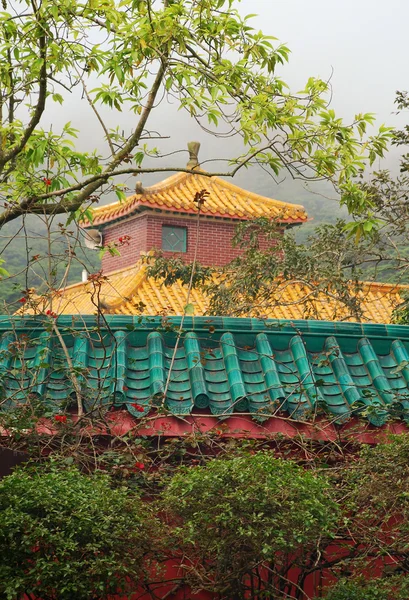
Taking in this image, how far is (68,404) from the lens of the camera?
387 cm

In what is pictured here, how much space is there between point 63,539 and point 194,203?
15.4 meters

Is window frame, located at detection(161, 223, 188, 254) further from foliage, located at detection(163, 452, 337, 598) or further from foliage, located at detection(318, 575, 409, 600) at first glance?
foliage, located at detection(318, 575, 409, 600)

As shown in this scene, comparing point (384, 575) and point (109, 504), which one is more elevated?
point (109, 504)

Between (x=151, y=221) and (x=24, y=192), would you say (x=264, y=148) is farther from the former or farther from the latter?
(x=151, y=221)

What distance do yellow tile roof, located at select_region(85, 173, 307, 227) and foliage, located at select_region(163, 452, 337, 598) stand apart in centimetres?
1477

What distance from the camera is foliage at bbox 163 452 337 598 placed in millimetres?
3080

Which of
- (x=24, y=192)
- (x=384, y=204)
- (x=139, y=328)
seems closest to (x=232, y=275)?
(x=384, y=204)

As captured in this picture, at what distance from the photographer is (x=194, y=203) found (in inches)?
714

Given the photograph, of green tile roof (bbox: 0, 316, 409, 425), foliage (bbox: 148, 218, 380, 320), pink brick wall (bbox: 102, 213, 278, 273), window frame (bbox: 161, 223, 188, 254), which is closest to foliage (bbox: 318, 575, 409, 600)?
green tile roof (bbox: 0, 316, 409, 425)

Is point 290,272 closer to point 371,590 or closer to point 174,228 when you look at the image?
point 371,590

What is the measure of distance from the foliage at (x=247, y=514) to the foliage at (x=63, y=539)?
222 millimetres

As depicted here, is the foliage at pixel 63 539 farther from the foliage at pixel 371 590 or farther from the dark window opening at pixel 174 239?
the dark window opening at pixel 174 239

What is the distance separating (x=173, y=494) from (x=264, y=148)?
2490 millimetres

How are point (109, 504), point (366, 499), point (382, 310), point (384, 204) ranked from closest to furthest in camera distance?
point (109, 504) → point (366, 499) → point (384, 204) → point (382, 310)
